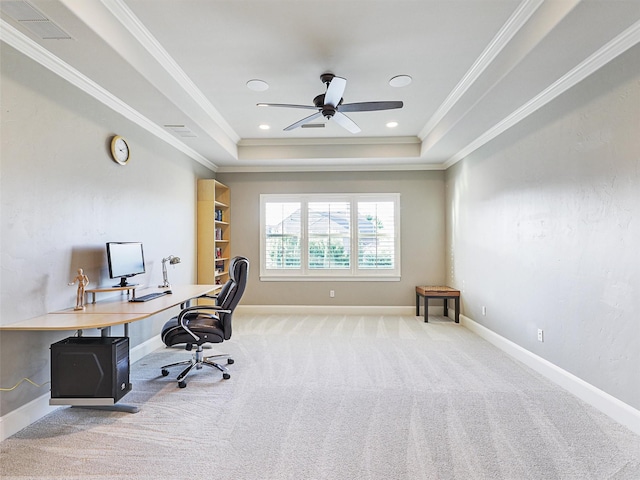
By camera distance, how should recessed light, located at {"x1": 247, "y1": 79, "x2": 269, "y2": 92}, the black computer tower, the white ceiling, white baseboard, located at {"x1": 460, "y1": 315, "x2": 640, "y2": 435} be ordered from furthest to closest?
recessed light, located at {"x1": 247, "y1": 79, "x2": 269, "y2": 92}
the black computer tower
white baseboard, located at {"x1": 460, "y1": 315, "x2": 640, "y2": 435}
the white ceiling

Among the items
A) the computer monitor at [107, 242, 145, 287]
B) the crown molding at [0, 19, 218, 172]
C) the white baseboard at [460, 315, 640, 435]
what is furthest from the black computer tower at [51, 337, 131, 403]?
the white baseboard at [460, 315, 640, 435]

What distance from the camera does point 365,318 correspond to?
19.1ft

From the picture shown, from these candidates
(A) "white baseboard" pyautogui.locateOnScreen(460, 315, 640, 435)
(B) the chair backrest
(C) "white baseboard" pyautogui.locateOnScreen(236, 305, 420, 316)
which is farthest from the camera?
(C) "white baseboard" pyautogui.locateOnScreen(236, 305, 420, 316)

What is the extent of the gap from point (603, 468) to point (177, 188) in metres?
5.00

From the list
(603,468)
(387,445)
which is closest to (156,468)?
(387,445)

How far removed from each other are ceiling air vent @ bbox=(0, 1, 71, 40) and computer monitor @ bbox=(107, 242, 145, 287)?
5.33ft

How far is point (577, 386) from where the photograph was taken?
2.82 meters

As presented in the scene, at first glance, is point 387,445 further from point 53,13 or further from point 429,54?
point 53,13

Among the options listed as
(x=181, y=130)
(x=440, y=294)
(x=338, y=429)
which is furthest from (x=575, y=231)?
(x=181, y=130)

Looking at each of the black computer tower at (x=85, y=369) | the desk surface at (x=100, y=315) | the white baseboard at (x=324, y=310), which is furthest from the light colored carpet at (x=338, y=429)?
the white baseboard at (x=324, y=310)

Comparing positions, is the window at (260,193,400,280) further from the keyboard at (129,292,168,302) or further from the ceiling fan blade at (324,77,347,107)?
the ceiling fan blade at (324,77,347,107)

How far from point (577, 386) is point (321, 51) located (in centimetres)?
352

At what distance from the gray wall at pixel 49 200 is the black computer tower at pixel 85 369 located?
0.20m

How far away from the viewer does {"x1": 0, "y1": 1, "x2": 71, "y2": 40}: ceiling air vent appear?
197 cm
